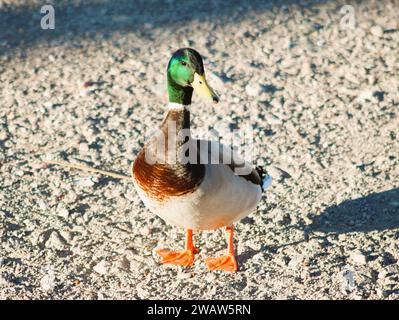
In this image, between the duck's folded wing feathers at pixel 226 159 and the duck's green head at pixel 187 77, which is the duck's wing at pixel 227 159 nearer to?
the duck's folded wing feathers at pixel 226 159

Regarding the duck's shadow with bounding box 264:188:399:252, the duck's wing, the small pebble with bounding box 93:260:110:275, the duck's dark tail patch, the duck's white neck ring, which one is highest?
the duck's white neck ring

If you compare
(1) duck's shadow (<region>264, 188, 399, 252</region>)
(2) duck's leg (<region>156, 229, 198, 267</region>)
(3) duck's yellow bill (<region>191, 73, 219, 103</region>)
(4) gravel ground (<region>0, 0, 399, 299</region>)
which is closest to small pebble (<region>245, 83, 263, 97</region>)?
(4) gravel ground (<region>0, 0, 399, 299</region>)

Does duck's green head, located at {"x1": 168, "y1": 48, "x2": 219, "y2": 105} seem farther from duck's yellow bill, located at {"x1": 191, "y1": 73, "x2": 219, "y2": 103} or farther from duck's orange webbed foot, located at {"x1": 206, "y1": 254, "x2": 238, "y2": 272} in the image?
duck's orange webbed foot, located at {"x1": 206, "y1": 254, "x2": 238, "y2": 272}

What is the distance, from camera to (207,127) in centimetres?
609

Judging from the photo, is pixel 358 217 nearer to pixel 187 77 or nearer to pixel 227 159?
pixel 227 159

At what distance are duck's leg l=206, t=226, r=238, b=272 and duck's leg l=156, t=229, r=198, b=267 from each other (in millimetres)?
117

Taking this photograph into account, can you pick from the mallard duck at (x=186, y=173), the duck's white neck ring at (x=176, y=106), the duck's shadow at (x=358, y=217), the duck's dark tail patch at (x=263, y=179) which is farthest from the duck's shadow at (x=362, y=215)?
the duck's white neck ring at (x=176, y=106)

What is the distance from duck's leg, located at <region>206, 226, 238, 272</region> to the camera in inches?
181

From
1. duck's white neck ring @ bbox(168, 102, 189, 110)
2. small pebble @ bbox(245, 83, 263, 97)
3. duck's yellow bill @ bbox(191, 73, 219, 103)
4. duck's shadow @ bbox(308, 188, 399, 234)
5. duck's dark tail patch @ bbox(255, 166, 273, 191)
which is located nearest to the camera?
duck's yellow bill @ bbox(191, 73, 219, 103)

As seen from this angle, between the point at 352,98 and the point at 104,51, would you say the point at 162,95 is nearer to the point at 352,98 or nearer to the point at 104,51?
the point at 104,51

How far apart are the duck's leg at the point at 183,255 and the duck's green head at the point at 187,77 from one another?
91 centimetres

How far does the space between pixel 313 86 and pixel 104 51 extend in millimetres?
1931
